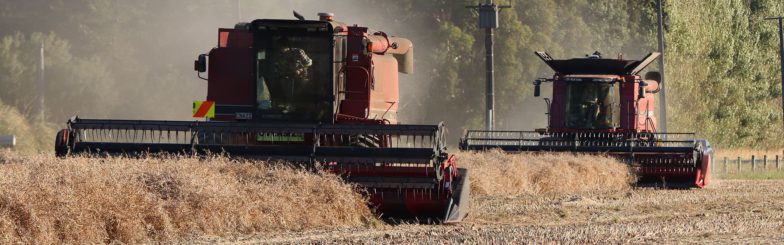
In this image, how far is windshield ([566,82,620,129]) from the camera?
1253 inches

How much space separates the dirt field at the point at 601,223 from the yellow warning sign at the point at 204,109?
3657mm

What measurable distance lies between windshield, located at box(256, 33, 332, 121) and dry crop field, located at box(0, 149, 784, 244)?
2.49 meters

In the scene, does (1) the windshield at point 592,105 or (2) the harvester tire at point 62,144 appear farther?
(1) the windshield at point 592,105

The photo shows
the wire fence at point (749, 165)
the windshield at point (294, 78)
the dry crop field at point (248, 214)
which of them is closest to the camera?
the dry crop field at point (248, 214)

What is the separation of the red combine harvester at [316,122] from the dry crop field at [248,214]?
1.33 feet

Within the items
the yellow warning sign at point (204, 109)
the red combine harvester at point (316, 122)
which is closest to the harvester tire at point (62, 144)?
the red combine harvester at point (316, 122)

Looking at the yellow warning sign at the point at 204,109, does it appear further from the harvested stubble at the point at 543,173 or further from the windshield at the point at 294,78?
the harvested stubble at the point at 543,173

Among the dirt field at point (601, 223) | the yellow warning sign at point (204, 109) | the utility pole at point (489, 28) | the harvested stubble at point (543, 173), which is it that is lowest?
the dirt field at point (601, 223)

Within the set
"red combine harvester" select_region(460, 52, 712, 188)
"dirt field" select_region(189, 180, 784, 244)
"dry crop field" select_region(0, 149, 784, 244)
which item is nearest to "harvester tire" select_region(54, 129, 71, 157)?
"dry crop field" select_region(0, 149, 784, 244)

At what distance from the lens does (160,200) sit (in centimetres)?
1305

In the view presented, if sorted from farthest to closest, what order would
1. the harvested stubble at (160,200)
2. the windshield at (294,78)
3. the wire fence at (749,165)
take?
the wire fence at (749,165) < the windshield at (294,78) < the harvested stubble at (160,200)

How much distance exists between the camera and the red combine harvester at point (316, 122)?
619 inches

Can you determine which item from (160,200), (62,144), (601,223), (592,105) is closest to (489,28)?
(592,105)

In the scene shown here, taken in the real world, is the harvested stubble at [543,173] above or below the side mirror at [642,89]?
Result: below
